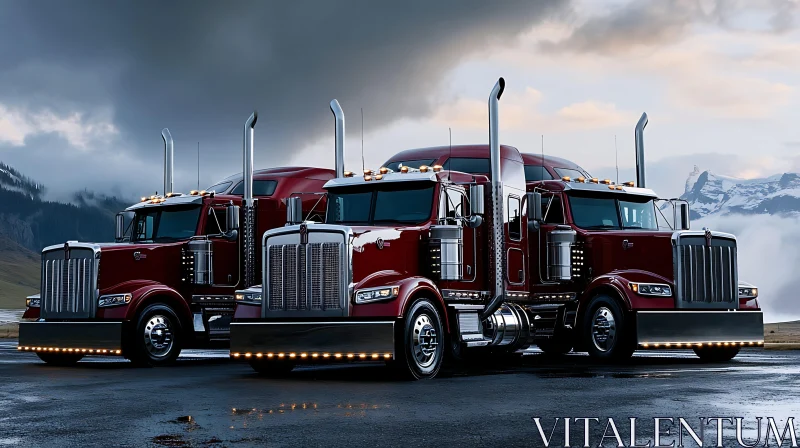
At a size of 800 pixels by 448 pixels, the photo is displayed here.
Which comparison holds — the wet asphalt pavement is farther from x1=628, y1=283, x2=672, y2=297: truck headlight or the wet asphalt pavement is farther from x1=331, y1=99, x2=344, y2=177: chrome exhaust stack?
x1=331, y1=99, x2=344, y2=177: chrome exhaust stack

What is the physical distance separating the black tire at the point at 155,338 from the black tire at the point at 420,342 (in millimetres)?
5745

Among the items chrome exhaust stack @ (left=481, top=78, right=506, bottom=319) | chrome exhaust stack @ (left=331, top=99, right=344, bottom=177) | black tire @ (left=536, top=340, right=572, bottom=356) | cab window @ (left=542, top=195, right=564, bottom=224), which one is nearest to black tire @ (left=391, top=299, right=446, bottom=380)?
chrome exhaust stack @ (left=481, top=78, right=506, bottom=319)

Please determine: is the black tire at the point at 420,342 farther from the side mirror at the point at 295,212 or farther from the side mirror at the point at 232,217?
the side mirror at the point at 232,217

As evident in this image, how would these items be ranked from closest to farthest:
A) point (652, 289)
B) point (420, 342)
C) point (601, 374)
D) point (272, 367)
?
point (420, 342)
point (601, 374)
point (272, 367)
point (652, 289)

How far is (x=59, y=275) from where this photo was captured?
61.8ft

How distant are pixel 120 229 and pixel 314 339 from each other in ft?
25.3

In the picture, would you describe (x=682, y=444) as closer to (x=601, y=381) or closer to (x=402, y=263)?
(x=601, y=381)

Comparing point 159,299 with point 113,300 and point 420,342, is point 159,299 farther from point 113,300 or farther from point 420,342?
point 420,342

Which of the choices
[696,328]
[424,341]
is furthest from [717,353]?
[424,341]

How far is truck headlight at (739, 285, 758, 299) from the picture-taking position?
19.4 meters

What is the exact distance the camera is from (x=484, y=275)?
56.1 feet

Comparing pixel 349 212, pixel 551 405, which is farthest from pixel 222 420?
pixel 349 212

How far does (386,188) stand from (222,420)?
723 centimetres

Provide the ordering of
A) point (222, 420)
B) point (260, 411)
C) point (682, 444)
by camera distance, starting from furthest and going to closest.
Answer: point (260, 411) < point (222, 420) < point (682, 444)
